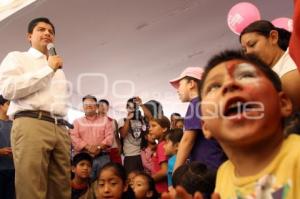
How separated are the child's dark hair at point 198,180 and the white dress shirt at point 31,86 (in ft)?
2.33

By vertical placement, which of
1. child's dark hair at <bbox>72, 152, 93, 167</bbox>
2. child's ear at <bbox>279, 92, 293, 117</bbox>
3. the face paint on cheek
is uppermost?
the face paint on cheek

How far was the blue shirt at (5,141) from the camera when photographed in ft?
7.76

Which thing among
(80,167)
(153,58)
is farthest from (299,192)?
→ (153,58)

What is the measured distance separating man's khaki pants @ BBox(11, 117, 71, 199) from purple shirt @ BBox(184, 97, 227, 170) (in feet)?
1.92

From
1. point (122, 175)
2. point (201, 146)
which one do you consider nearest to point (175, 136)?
point (122, 175)

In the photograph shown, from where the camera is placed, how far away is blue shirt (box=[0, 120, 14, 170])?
7.76 ft

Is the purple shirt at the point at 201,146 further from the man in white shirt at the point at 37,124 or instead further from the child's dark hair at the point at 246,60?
the child's dark hair at the point at 246,60

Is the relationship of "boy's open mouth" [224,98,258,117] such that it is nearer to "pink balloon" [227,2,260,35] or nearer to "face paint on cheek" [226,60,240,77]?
"face paint on cheek" [226,60,240,77]

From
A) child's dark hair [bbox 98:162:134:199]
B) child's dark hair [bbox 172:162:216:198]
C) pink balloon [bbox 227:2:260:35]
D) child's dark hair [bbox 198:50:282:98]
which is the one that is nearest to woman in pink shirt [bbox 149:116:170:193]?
child's dark hair [bbox 98:162:134:199]

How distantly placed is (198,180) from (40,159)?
0.70 metres

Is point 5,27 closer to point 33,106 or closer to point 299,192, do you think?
point 33,106

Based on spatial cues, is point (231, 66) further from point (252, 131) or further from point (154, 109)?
point (154, 109)

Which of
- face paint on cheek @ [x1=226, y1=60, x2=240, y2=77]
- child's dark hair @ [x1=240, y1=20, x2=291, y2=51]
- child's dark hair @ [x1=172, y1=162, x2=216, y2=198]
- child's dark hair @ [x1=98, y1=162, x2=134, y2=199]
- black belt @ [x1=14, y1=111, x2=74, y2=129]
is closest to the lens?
face paint on cheek @ [x1=226, y1=60, x2=240, y2=77]

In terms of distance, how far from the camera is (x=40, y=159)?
Answer: 1771 mm
